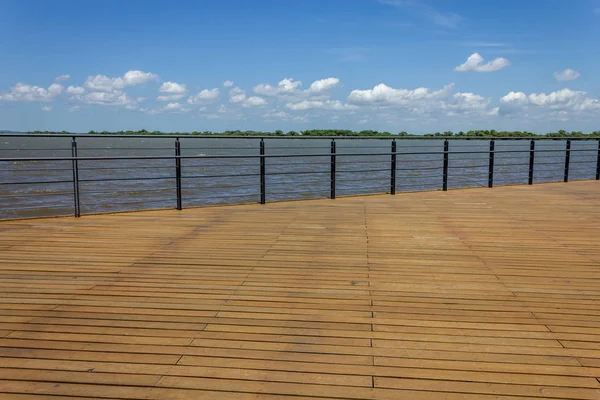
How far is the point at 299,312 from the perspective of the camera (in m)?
2.79

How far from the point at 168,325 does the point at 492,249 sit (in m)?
2.80

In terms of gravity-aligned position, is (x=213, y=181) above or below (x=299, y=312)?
below

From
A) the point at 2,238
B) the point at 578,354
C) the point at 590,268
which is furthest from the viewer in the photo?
the point at 2,238

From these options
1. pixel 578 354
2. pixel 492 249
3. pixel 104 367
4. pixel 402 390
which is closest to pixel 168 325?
pixel 104 367

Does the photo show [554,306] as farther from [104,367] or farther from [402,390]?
[104,367]

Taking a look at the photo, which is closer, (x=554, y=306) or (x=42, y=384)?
(x=42, y=384)

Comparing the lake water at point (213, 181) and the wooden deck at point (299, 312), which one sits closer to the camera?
the wooden deck at point (299, 312)

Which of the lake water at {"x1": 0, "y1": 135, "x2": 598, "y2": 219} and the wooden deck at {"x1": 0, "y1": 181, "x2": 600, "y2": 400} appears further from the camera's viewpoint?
the lake water at {"x1": 0, "y1": 135, "x2": 598, "y2": 219}

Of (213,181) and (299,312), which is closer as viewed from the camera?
(299,312)

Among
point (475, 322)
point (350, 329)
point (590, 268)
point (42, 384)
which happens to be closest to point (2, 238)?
point (42, 384)

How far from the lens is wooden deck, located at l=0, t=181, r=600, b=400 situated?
6.65ft

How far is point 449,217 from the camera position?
6012 millimetres

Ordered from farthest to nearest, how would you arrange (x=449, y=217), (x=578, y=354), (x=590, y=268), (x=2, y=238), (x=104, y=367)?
(x=449, y=217) → (x=2, y=238) → (x=590, y=268) → (x=578, y=354) → (x=104, y=367)

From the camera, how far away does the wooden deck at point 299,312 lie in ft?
6.65
